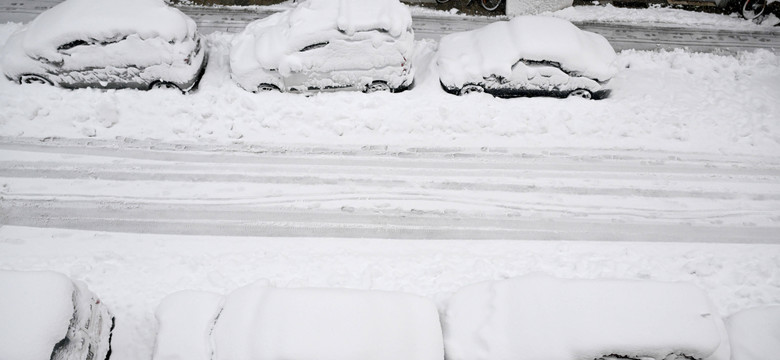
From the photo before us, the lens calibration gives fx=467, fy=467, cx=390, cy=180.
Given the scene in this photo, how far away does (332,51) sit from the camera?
858 centimetres

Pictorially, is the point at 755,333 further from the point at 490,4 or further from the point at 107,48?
the point at 107,48

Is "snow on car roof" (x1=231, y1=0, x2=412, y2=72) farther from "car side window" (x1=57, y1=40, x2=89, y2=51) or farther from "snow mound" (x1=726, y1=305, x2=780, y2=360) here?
"snow mound" (x1=726, y1=305, x2=780, y2=360)

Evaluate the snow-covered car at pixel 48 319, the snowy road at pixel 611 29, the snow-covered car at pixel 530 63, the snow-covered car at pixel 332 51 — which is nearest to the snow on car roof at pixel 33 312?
the snow-covered car at pixel 48 319

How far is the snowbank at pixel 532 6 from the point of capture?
39.0 feet

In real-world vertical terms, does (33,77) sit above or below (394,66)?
below

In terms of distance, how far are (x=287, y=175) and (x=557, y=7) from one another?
28.0 feet

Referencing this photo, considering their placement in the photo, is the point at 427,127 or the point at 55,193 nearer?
the point at 55,193

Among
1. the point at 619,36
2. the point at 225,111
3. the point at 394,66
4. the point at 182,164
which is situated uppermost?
the point at 619,36

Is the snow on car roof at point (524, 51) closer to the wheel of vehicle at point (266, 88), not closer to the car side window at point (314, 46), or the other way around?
the car side window at point (314, 46)

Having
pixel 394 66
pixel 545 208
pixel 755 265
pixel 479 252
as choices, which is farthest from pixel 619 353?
pixel 394 66

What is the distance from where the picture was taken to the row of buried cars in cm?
848

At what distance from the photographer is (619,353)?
4699 mm

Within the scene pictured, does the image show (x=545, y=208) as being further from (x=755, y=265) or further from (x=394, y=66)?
(x=394, y=66)

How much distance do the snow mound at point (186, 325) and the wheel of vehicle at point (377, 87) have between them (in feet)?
16.6
